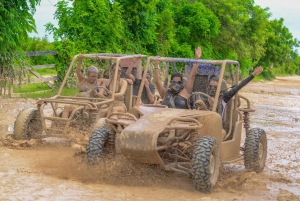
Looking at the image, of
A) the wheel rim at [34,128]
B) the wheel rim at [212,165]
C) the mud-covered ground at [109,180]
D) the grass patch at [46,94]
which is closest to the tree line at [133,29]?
the grass patch at [46,94]

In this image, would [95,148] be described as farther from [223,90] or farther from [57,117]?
[57,117]

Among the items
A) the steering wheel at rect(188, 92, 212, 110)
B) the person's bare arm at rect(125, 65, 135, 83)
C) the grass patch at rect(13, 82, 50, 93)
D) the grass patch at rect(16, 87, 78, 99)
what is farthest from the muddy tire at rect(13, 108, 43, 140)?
the grass patch at rect(13, 82, 50, 93)

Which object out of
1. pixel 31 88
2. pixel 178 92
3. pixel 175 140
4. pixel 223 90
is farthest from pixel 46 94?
pixel 175 140

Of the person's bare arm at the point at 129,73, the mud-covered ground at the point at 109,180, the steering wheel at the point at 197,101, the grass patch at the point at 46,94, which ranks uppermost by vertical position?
the person's bare arm at the point at 129,73

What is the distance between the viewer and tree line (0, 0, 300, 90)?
67.2 feet

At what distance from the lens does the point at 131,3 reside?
28.4 m

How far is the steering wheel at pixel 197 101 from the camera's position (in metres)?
8.90

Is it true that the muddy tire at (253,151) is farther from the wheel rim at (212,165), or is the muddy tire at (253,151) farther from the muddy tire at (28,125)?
the muddy tire at (28,125)

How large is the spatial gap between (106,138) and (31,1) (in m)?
12.7

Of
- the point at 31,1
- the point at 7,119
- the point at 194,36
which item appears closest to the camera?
the point at 7,119

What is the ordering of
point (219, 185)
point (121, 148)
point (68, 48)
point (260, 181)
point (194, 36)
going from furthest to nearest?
1. point (194, 36)
2. point (68, 48)
3. point (260, 181)
4. point (219, 185)
5. point (121, 148)

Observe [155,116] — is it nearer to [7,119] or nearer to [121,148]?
[121,148]

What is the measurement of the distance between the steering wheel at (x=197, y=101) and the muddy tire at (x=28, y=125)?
9.23ft

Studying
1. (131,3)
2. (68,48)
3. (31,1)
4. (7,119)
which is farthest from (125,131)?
(131,3)
